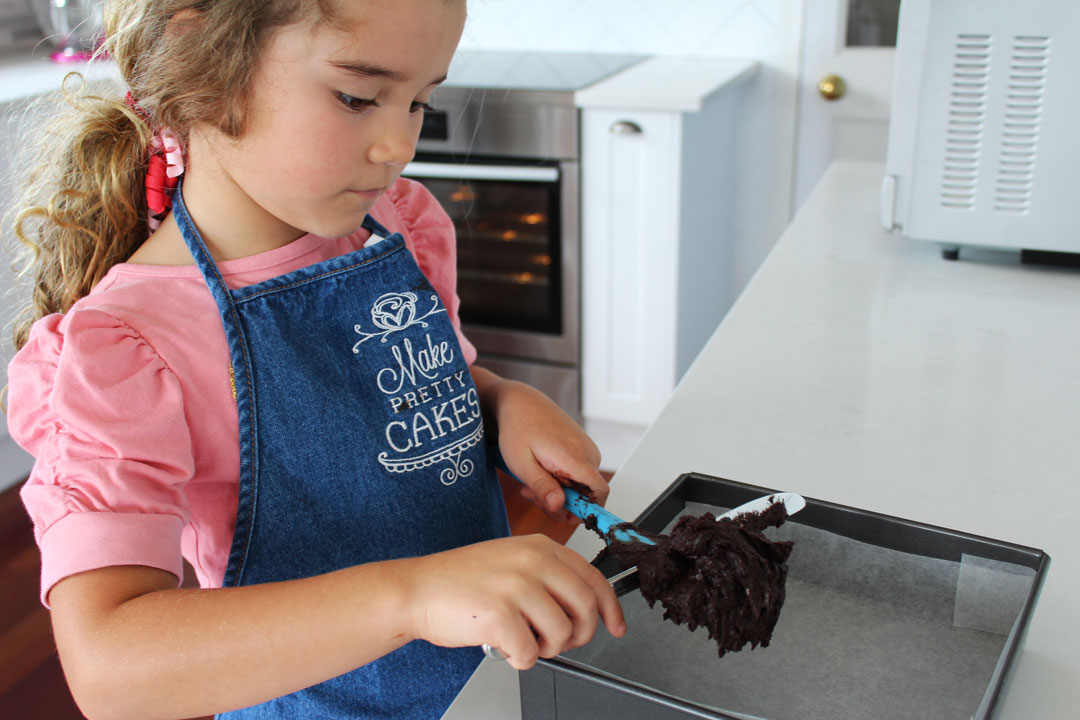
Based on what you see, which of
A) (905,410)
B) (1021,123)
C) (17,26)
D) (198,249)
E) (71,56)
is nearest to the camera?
(198,249)

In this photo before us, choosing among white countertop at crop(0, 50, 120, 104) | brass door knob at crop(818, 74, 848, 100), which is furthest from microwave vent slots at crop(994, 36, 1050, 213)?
white countertop at crop(0, 50, 120, 104)

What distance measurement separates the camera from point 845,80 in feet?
7.91

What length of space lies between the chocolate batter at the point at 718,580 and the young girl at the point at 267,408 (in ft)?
0.13

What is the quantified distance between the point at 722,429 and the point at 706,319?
5.61 feet

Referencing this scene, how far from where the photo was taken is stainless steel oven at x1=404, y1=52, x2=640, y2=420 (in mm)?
2189

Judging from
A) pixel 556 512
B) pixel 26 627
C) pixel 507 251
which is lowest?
pixel 26 627

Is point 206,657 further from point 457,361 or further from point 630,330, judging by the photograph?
point 630,330

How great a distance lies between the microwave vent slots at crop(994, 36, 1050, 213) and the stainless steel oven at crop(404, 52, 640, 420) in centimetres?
105

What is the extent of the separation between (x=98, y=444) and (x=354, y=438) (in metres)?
0.20

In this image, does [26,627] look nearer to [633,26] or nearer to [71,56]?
[71,56]

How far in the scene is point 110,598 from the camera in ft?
1.98

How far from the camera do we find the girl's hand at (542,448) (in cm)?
80

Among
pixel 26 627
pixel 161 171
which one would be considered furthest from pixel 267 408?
pixel 26 627

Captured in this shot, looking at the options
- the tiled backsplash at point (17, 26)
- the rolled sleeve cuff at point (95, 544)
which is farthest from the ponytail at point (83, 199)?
the tiled backsplash at point (17, 26)
